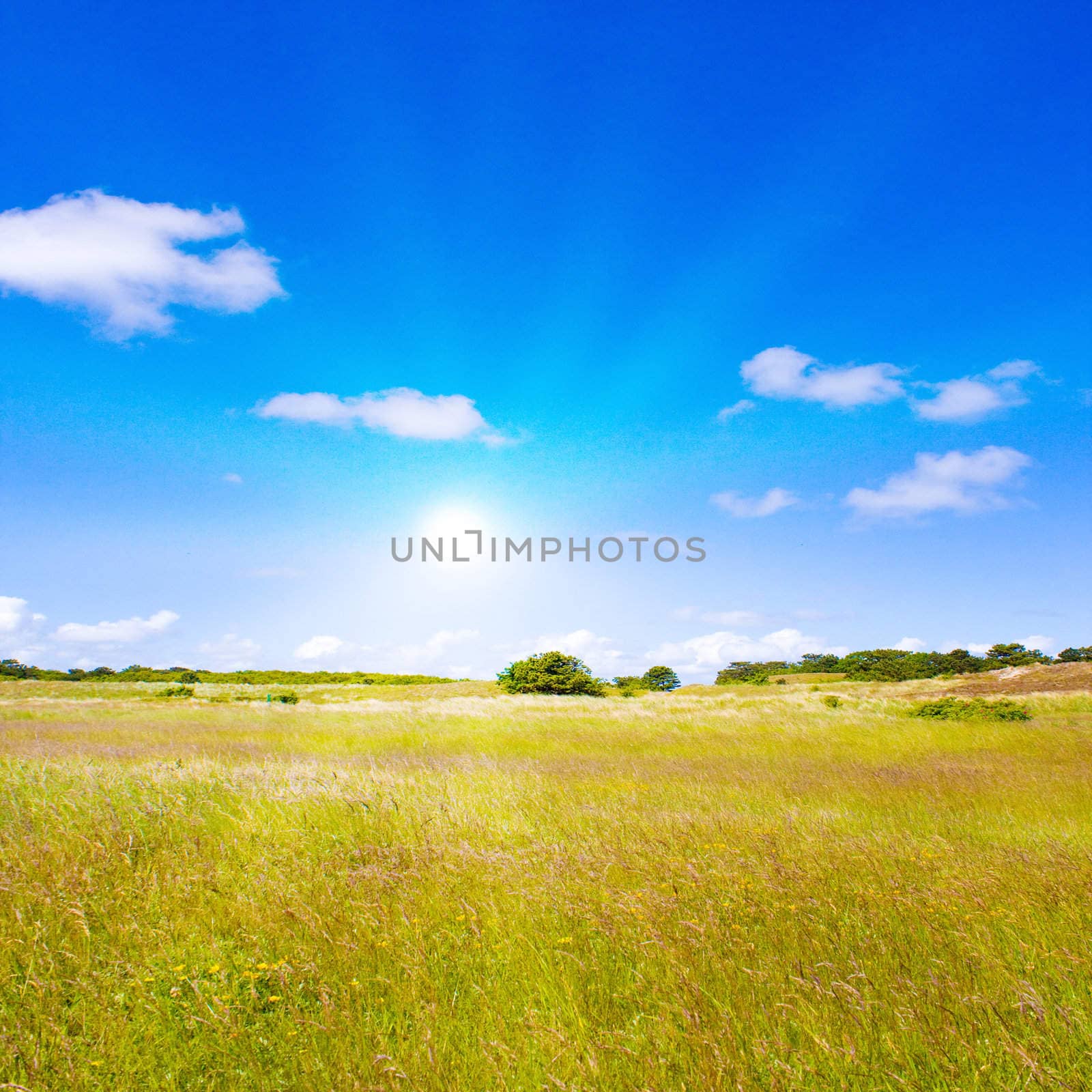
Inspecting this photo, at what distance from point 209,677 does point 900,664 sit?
71301 millimetres

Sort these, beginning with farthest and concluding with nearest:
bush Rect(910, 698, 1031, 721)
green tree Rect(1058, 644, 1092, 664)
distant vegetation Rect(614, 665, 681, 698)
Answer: distant vegetation Rect(614, 665, 681, 698), green tree Rect(1058, 644, 1092, 664), bush Rect(910, 698, 1031, 721)

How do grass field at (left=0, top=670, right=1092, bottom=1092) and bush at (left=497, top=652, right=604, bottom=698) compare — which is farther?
bush at (left=497, top=652, right=604, bottom=698)

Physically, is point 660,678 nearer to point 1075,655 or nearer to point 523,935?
point 1075,655

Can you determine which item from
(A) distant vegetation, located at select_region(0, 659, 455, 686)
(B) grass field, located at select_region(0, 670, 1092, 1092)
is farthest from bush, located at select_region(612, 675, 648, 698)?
(B) grass field, located at select_region(0, 670, 1092, 1092)

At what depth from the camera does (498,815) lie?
5.80 metres

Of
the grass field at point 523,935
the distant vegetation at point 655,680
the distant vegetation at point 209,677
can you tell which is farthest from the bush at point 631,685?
the grass field at point 523,935

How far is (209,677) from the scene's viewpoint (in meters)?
64.3

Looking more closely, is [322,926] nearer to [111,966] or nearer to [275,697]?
[111,966]

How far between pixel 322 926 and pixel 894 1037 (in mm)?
2977

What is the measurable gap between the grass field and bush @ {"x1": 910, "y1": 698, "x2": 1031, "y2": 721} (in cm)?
1228

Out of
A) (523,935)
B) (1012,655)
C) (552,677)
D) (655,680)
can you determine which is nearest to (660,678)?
(655,680)

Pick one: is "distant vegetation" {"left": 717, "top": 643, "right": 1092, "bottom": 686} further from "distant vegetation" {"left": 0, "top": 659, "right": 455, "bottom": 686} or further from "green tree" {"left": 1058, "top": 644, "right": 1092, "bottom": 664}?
"distant vegetation" {"left": 0, "top": 659, "right": 455, "bottom": 686}

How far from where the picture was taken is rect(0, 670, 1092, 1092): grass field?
2.39 meters

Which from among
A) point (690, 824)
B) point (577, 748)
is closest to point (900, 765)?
point (577, 748)
